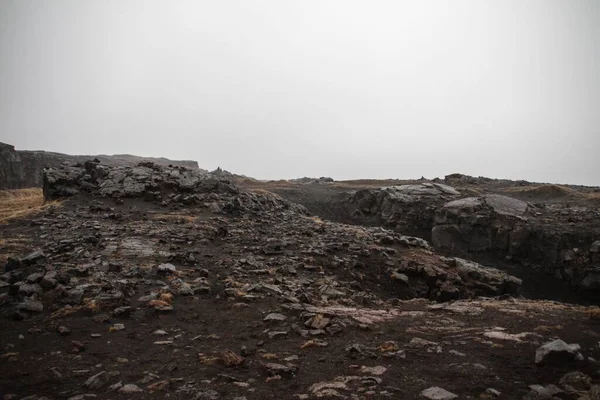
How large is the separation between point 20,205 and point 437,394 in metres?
34.4

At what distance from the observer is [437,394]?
5.73 metres

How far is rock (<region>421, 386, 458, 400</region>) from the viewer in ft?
18.4

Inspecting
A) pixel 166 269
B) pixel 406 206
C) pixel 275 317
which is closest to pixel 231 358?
pixel 275 317

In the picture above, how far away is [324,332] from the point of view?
8.84 m

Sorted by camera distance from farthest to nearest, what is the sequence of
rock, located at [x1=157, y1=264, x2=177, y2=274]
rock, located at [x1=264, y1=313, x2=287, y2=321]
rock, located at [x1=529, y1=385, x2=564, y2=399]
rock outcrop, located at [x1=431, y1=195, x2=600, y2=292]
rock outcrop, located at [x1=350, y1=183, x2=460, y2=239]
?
1. rock outcrop, located at [x1=350, y1=183, x2=460, y2=239]
2. rock outcrop, located at [x1=431, y1=195, x2=600, y2=292]
3. rock, located at [x1=157, y1=264, x2=177, y2=274]
4. rock, located at [x1=264, y1=313, x2=287, y2=321]
5. rock, located at [x1=529, y1=385, x2=564, y2=399]

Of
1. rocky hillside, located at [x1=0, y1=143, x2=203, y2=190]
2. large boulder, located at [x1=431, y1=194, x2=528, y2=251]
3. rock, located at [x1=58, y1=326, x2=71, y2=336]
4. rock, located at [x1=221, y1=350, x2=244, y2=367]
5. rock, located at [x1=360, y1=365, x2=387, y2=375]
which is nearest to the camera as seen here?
rock, located at [x1=360, y1=365, x2=387, y2=375]

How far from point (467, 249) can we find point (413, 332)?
2584 centimetres

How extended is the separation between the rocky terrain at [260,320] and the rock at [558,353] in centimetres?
2

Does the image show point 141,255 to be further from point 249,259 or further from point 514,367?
point 514,367

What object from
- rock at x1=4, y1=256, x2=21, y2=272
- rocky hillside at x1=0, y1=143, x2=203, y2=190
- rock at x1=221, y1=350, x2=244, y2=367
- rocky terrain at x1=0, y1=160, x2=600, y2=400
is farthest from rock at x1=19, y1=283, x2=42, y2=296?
rocky hillside at x1=0, y1=143, x2=203, y2=190

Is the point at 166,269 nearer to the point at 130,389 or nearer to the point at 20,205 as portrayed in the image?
the point at 130,389

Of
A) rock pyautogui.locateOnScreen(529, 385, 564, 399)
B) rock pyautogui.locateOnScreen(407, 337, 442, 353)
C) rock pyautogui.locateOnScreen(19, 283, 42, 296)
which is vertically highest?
rock pyautogui.locateOnScreen(529, 385, 564, 399)

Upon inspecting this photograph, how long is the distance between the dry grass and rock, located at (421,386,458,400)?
23660 mm

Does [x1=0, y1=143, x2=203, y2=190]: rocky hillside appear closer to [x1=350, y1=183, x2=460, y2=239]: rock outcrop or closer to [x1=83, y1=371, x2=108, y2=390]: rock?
[x1=350, y1=183, x2=460, y2=239]: rock outcrop
